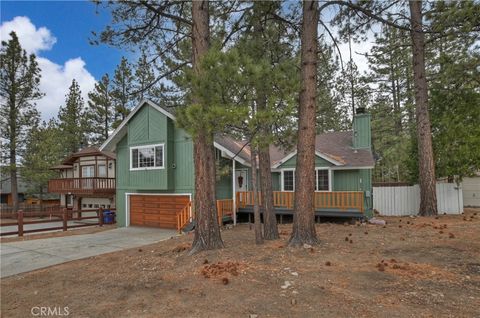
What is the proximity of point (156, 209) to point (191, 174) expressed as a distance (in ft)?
9.60

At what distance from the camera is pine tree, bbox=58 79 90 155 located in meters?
29.8

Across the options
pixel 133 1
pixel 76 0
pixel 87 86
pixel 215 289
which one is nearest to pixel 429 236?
pixel 215 289

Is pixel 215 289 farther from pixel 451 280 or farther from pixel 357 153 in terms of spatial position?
pixel 357 153

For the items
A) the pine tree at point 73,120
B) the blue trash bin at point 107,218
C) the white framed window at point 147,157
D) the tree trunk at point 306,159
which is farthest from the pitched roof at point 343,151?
the pine tree at point 73,120

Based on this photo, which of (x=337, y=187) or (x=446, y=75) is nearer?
(x=446, y=75)

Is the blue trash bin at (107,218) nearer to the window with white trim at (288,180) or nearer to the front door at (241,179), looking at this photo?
the front door at (241,179)

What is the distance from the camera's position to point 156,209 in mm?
15070

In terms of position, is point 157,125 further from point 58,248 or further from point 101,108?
point 101,108

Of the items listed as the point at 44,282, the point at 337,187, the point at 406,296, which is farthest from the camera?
the point at 337,187

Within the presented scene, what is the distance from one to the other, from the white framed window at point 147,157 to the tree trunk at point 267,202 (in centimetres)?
729

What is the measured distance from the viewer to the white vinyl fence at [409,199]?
13555 mm

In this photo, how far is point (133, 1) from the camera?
761cm

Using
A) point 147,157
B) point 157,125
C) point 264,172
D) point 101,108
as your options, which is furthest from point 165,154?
point 101,108

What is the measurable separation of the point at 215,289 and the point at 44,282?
12.6 feet
